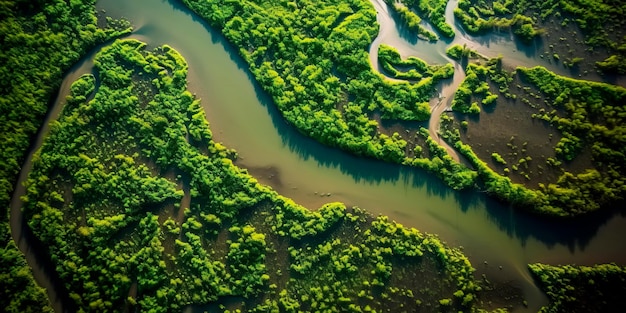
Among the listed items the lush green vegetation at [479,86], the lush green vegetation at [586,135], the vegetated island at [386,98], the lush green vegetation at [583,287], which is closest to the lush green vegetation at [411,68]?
the vegetated island at [386,98]

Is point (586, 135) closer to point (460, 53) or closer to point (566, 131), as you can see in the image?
point (566, 131)

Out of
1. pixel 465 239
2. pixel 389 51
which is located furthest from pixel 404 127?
pixel 465 239

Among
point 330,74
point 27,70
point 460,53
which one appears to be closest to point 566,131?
point 460,53

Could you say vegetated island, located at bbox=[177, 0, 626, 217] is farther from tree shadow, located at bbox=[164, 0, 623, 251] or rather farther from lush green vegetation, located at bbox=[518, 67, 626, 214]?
tree shadow, located at bbox=[164, 0, 623, 251]

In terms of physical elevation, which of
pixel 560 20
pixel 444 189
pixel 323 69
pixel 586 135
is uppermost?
pixel 560 20

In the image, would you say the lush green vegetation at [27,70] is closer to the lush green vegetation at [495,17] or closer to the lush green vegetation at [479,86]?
the lush green vegetation at [479,86]

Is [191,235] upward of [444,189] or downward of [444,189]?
downward

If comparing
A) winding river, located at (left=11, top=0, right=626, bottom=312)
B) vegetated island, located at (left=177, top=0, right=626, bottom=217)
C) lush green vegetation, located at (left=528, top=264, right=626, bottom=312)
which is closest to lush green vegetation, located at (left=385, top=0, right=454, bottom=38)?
vegetated island, located at (left=177, top=0, right=626, bottom=217)
